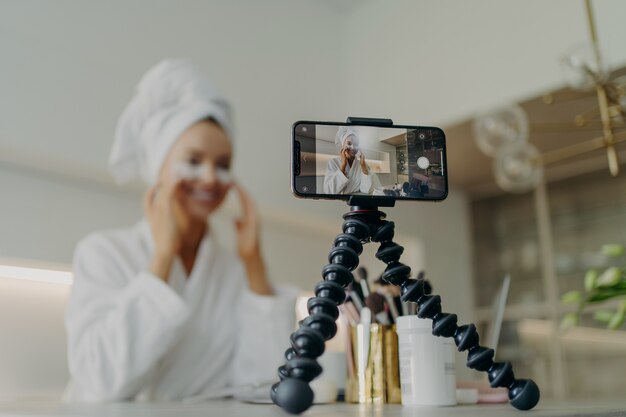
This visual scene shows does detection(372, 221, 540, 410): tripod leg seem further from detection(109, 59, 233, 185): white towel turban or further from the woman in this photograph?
detection(109, 59, 233, 185): white towel turban

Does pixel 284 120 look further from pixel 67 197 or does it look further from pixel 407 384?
pixel 407 384

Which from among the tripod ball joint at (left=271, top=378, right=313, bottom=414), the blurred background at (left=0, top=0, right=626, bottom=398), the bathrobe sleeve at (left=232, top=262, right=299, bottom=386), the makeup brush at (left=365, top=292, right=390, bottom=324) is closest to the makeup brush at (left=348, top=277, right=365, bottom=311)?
the makeup brush at (left=365, top=292, right=390, bottom=324)

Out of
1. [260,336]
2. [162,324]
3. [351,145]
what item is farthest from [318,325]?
[260,336]

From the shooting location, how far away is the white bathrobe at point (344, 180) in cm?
52

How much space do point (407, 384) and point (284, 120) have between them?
61.5 inches

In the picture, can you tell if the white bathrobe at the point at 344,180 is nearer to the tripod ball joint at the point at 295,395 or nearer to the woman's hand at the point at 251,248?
the tripod ball joint at the point at 295,395

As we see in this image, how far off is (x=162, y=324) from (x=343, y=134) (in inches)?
26.9

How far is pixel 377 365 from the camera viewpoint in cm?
76

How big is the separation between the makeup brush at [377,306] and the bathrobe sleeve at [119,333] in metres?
0.43

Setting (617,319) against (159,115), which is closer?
(617,319)

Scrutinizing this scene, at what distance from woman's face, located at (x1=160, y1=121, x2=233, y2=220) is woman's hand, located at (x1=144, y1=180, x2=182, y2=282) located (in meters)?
0.03

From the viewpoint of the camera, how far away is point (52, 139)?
4.98ft

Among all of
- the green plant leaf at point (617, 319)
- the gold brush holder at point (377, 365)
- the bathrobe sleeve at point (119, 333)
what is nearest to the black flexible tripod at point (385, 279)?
the gold brush holder at point (377, 365)

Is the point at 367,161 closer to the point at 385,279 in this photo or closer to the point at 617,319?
the point at 385,279
